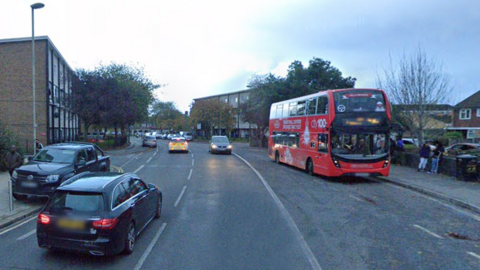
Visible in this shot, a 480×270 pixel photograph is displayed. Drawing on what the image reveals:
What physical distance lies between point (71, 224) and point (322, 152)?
11654mm

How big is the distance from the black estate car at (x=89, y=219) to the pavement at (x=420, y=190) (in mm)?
3015

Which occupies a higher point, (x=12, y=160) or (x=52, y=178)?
(x=12, y=160)

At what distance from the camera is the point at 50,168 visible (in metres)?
10.0

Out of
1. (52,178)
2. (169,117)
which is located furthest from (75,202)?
(169,117)

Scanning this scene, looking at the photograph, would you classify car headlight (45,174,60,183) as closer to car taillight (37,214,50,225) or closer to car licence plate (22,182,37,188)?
car licence plate (22,182,37,188)

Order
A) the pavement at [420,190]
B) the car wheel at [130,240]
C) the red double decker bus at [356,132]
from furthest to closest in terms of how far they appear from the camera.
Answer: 1. the red double decker bus at [356,132]
2. the pavement at [420,190]
3. the car wheel at [130,240]

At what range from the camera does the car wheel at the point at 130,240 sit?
19.8 ft

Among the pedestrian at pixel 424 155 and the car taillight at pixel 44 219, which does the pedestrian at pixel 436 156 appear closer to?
the pedestrian at pixel 424 155

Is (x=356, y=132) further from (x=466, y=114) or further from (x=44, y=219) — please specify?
(x=466, y=114)

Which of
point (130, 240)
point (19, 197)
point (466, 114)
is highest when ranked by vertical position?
point (466, 114)

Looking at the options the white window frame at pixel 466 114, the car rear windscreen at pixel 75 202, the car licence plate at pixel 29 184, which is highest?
the white window frame at pixel 466 114

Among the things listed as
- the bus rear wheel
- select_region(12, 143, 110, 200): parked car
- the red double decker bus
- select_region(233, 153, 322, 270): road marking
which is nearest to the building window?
the bus rear wheel

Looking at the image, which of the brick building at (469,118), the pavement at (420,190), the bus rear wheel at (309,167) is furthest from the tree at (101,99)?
the brick building at (469,118)

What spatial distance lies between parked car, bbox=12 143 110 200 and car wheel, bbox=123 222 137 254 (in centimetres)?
453
